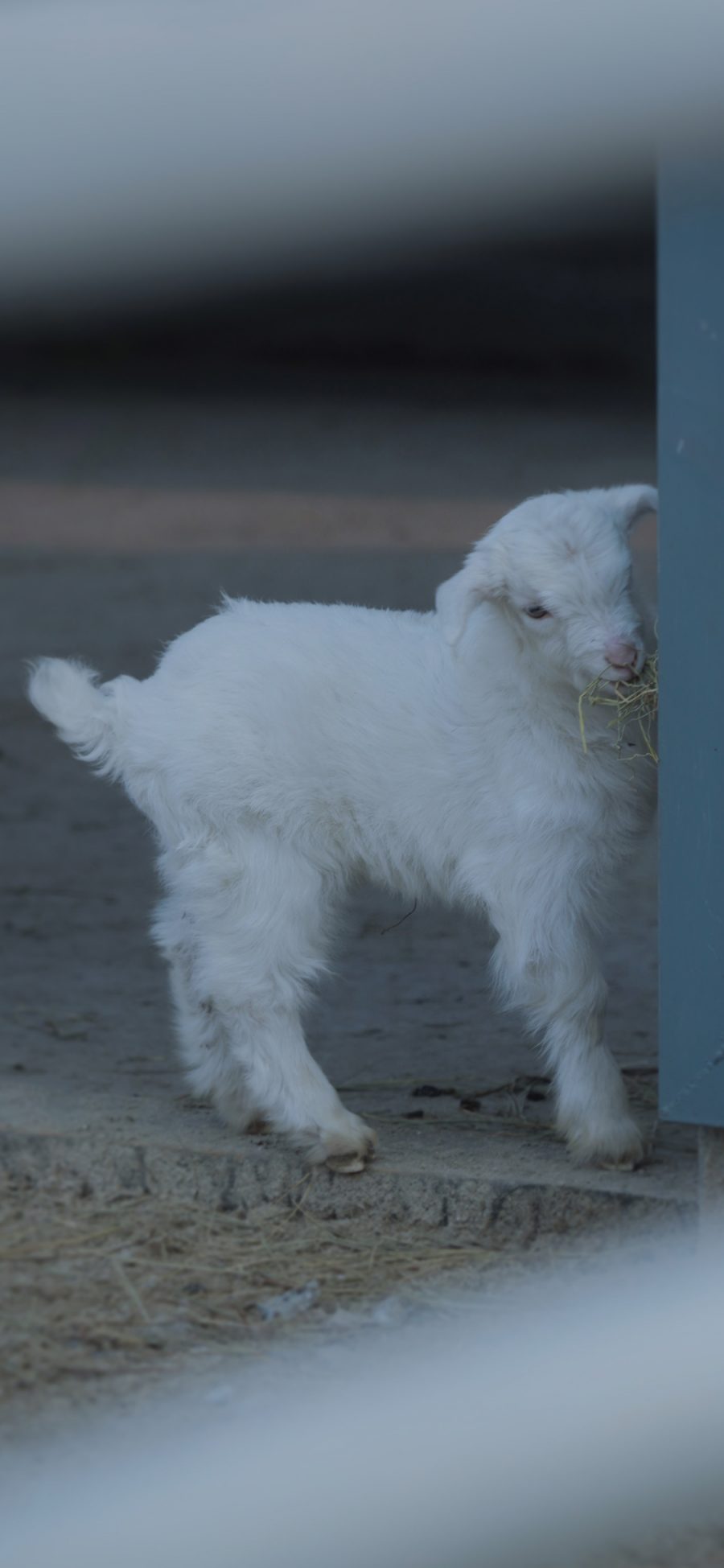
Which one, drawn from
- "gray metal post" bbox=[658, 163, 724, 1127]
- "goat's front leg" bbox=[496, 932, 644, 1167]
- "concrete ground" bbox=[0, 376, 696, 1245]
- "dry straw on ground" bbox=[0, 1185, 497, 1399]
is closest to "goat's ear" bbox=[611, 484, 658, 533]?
"gray metal post" bbox=[658, 163, 724, 1127]

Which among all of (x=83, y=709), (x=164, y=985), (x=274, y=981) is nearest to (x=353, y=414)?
(x=164, y=985)

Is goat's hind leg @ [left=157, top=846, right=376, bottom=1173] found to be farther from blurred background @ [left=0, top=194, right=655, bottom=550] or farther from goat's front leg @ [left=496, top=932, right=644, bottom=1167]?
blurred background @ [left=0, top=194, right=655, bottom=550]

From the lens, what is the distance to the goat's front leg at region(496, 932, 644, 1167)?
302cm

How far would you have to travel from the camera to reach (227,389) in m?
20.3

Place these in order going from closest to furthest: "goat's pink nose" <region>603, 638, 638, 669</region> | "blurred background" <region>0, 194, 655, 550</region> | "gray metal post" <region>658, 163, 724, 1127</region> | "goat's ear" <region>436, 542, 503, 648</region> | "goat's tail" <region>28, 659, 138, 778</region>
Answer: "gray metal post" <region>658, 163, 724, 1127</region>
"goat's pink nose" <region>603, 638, 638, 669</region>
"goat's ear" <region>436, 542, 503, 648</region>
"goat's tail" <region>28, 659, 138, 778</region>
"blurred background" <region>0, 194, 655, 550</region>

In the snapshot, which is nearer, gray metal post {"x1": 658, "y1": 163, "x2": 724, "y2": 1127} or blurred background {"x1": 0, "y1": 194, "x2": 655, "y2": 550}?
gray metal post {"x1": 658, "y1": 163, "x2": 724, "y2": 1127}

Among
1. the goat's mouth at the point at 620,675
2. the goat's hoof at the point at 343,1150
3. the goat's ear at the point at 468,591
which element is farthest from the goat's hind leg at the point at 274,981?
the goat's mouth at the point at 620,675

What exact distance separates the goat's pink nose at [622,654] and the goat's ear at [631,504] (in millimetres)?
285

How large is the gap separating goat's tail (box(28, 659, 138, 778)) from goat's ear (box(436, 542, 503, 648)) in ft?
2.20

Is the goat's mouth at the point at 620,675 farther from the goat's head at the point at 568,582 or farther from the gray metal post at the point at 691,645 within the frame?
the gray metal post at the point at 691,645

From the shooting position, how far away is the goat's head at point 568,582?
2828 millimetres

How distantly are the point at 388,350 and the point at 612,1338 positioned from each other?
20855mm

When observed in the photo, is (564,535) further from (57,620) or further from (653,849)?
(57,620)

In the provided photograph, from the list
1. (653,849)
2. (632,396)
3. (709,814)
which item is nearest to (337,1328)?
(709,814)
